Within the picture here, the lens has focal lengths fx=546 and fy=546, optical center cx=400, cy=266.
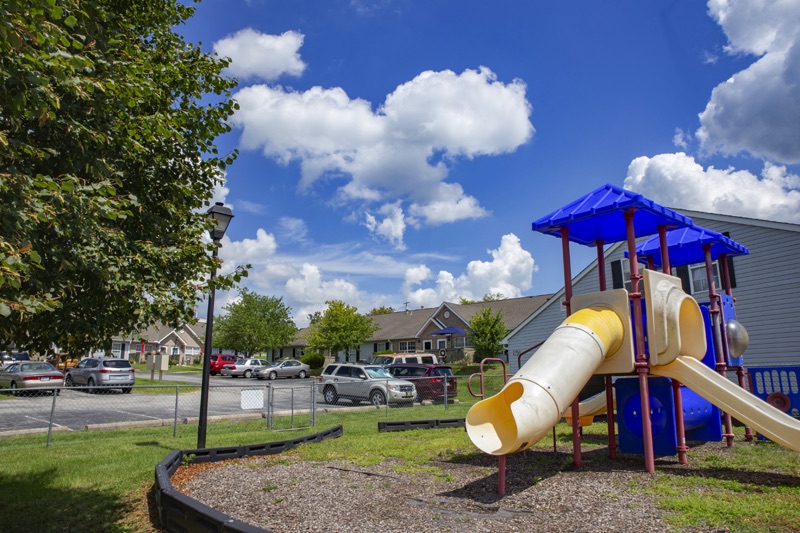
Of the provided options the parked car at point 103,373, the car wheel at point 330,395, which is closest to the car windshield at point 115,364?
the parked car at point 103,373

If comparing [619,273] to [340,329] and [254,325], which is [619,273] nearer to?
[340,329]

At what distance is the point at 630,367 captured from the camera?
25.0ft

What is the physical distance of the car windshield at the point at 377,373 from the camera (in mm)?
20641

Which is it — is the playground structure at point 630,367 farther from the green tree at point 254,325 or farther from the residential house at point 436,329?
the green tree at point 254,325

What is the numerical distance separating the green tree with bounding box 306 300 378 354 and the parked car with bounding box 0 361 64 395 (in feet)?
82.5

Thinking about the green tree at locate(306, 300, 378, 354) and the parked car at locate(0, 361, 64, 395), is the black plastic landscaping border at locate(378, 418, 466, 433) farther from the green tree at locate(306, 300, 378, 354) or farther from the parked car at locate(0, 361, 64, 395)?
the green tree at locate(306, 300, 378, 354)

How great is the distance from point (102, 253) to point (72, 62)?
1746mm

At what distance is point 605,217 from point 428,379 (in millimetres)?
13240

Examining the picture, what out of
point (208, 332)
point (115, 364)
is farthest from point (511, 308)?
point (208, 332)

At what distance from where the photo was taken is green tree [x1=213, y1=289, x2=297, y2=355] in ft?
175

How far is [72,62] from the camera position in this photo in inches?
144

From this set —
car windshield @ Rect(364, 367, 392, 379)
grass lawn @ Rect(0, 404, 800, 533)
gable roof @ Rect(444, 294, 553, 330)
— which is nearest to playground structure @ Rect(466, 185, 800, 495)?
grass lawn @ Rect(0, 404, 800, 533)

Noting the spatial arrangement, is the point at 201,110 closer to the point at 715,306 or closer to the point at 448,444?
the point at 448,444

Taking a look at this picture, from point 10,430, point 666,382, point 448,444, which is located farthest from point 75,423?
point 666,382
